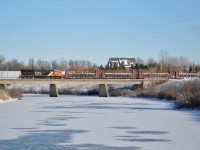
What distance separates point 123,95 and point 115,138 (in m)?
38.0

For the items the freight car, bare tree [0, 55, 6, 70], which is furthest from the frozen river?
bare tree [0, 55, 6, 70]

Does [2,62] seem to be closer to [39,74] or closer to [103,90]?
[39,74]

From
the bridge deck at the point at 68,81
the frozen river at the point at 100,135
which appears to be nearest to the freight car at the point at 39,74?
the bridge deck at the point at 68,81

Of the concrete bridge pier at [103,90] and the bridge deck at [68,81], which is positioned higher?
the bridge deck at [68,81]

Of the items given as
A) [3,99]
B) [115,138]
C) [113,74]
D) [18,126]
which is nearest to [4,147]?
[115,138]

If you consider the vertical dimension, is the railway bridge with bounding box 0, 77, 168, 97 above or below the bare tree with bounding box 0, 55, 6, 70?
below

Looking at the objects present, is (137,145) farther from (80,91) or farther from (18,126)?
(80,91)

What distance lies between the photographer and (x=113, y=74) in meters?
55.1

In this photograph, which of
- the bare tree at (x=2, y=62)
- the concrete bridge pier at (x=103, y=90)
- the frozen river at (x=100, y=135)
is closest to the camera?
the frozen river at (x=100, y=135)

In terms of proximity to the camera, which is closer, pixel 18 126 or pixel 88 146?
pixel 88 146

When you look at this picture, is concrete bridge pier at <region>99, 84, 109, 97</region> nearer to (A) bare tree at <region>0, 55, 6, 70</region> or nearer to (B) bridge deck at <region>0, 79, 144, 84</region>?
(B) bridge deck at <region>0, 79, 144, 84</region>

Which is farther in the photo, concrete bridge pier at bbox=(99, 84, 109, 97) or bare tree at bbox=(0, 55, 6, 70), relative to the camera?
bare tree at bbox=(0, 55, 6, 70)

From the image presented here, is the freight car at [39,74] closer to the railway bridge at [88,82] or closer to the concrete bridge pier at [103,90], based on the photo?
the railway bridge at [88,82]

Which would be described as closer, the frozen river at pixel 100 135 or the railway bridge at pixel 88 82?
the frozen river at pixel 100 135
